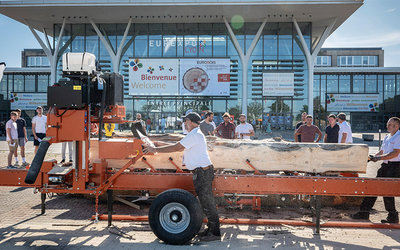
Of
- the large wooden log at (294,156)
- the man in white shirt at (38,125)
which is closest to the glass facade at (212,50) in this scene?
the man in white shirt at (38,125)

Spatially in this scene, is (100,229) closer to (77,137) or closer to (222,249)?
(77,137)

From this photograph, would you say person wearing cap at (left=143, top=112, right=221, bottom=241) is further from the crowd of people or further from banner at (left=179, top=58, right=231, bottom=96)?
banner at (left=179, top=58, right=231, bottom=96)

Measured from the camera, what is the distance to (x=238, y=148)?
493 cm

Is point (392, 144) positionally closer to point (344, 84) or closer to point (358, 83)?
point (344, 84)

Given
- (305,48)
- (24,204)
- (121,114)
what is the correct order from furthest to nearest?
(305,48), (24,204), (121,114)

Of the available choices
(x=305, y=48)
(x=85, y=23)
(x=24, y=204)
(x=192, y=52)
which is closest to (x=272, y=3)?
(x=305, y=48)

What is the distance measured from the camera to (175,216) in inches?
163

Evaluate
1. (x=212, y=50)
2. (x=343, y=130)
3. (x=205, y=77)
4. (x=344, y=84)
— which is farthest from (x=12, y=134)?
(x=344, y=84)

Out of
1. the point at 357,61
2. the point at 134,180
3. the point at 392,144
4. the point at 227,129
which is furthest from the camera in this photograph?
the point at 357,61

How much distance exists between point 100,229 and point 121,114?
1.87 meters

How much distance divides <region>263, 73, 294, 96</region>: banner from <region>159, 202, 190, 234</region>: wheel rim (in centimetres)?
Answer: 2290

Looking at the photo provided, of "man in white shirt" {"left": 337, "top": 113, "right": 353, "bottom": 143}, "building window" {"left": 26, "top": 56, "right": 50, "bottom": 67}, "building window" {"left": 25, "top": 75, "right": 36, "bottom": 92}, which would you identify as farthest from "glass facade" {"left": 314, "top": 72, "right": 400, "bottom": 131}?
"building window" {"left": 26, "top": 56, "right": 50, "bottom": 67}

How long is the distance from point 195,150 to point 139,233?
1646mm

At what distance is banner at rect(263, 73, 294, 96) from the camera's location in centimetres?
2569
